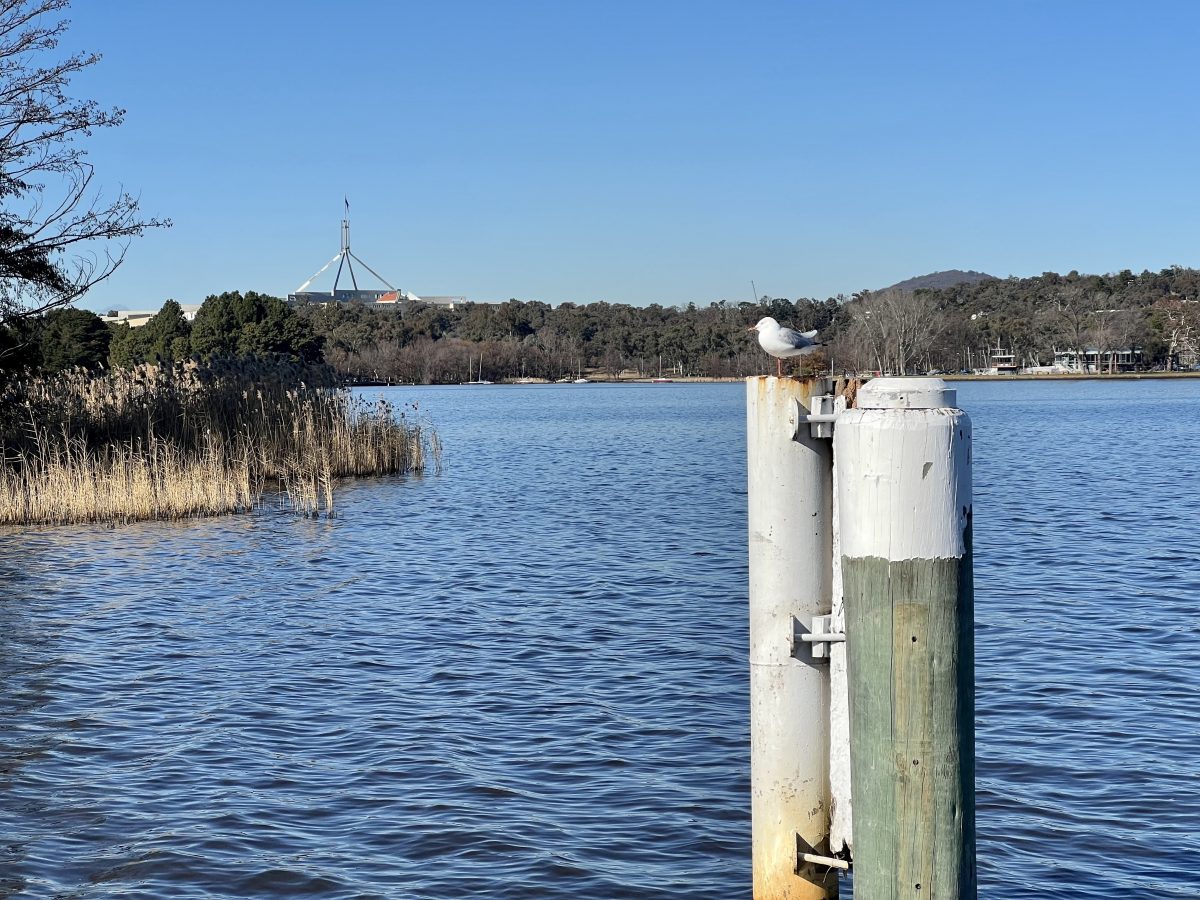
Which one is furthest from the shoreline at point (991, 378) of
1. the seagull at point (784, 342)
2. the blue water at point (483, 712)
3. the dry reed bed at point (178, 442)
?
the seagull at point (784, 342)

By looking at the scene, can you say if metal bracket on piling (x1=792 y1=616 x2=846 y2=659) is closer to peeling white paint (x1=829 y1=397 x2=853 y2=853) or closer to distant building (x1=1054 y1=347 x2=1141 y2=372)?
peeling white paint (x1=829 y1=397 x2=853 y2=853)

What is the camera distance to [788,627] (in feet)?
15.4

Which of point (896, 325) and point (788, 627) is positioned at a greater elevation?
point (896, 325)

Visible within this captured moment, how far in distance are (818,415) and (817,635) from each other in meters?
0.77

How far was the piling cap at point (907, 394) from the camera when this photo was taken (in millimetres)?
3633

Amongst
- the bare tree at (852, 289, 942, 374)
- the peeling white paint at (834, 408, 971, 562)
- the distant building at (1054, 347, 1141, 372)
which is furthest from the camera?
the distant building at (1054, 347, 1141, 372)

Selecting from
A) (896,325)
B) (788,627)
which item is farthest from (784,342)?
(896,325)

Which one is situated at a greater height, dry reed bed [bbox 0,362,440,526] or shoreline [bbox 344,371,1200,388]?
shoreline [bbox 344,371,1200,388]

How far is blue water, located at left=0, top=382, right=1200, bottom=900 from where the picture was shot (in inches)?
277

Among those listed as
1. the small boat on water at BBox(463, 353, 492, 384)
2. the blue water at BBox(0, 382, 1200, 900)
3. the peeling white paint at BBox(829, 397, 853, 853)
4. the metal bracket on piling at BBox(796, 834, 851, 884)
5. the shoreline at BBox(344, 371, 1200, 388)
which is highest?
the small boat on water at BBox(463, 353, 492, 384)

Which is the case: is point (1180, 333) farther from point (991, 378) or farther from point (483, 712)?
point (483, 712)

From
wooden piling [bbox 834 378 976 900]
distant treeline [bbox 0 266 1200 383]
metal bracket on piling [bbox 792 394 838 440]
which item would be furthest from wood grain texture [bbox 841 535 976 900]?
distant treeline [bbox 0 266 1200 383]

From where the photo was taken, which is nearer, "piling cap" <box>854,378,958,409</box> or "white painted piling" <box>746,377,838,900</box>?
"piling cap" <box>854,378,958,409</box>

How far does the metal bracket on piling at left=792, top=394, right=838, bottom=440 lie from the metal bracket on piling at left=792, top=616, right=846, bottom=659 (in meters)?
0.66
